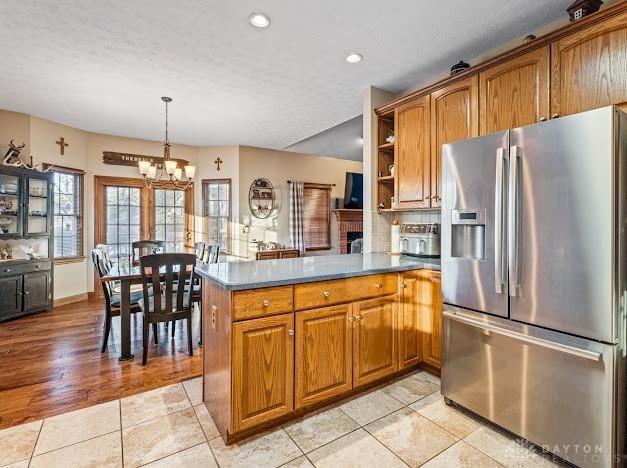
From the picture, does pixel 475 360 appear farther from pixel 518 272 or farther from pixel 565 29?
pixel 565 29

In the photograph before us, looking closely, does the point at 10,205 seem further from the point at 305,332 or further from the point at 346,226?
the point at 346,226

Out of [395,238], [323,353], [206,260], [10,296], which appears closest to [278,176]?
[206,260]

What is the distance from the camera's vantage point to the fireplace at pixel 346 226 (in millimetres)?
7277

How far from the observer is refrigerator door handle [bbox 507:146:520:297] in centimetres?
177

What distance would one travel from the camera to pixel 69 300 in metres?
5.07

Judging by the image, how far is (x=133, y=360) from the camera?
9.78 feet

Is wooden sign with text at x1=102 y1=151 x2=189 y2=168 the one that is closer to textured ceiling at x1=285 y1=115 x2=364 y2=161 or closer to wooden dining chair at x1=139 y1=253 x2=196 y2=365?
textured ceiling at x1=285 y1=115 x2=364 y2=161

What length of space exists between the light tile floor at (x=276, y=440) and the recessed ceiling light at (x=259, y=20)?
280 cm

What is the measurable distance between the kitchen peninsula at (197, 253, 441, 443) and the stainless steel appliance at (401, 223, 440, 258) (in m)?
0.32

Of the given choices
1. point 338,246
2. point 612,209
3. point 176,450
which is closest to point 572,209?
point 612,209

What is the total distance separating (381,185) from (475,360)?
201cm

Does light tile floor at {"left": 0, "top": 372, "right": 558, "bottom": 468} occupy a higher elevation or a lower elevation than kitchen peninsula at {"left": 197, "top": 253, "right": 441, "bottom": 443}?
lower

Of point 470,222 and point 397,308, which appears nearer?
point 470,222

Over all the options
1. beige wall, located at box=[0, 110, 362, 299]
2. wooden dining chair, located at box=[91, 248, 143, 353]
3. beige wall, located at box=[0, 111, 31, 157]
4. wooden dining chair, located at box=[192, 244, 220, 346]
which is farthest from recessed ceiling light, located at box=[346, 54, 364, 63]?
beige wall, located at box=[0, 111, 31, 157]
